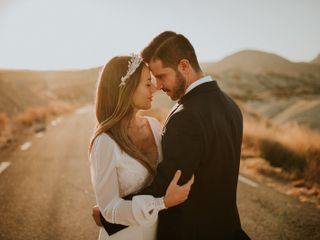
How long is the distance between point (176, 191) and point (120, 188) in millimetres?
515

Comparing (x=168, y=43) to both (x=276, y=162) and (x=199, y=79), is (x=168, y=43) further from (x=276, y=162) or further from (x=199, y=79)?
(x=276, y=162)

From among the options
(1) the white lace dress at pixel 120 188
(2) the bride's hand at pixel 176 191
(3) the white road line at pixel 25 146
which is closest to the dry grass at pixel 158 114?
(3) the white road line at pixel 25 146

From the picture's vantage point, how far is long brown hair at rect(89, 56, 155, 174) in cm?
238

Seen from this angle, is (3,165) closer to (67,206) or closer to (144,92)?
(67,206)

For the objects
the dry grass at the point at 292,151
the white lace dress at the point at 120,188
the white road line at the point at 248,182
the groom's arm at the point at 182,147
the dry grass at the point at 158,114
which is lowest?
the dry grass at the point at 158,114

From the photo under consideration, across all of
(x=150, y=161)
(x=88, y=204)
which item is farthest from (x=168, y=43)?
(x=88, y=204)

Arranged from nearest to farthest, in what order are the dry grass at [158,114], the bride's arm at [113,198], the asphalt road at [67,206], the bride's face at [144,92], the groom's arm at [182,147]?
1. the groom's arm at [182,147]
2. the bride's arm at [113,198]
3. the bride's face at [144,92]
4. the asphalt road at [67,206]
5. the dry grass at [158,114]

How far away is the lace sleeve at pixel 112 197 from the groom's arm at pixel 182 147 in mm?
205

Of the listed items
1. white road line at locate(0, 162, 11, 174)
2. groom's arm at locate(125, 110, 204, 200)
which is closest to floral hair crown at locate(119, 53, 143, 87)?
groom's arm at locate(125, 110, 204, 200)

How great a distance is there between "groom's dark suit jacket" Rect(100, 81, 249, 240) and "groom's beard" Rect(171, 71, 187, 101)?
25cm

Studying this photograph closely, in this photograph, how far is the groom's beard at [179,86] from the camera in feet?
8.49

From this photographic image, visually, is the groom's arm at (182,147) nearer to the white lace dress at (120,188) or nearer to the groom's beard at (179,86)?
the white lace dress at (120,188)

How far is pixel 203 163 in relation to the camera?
2.16 metres

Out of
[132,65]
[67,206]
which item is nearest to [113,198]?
[132,65]
